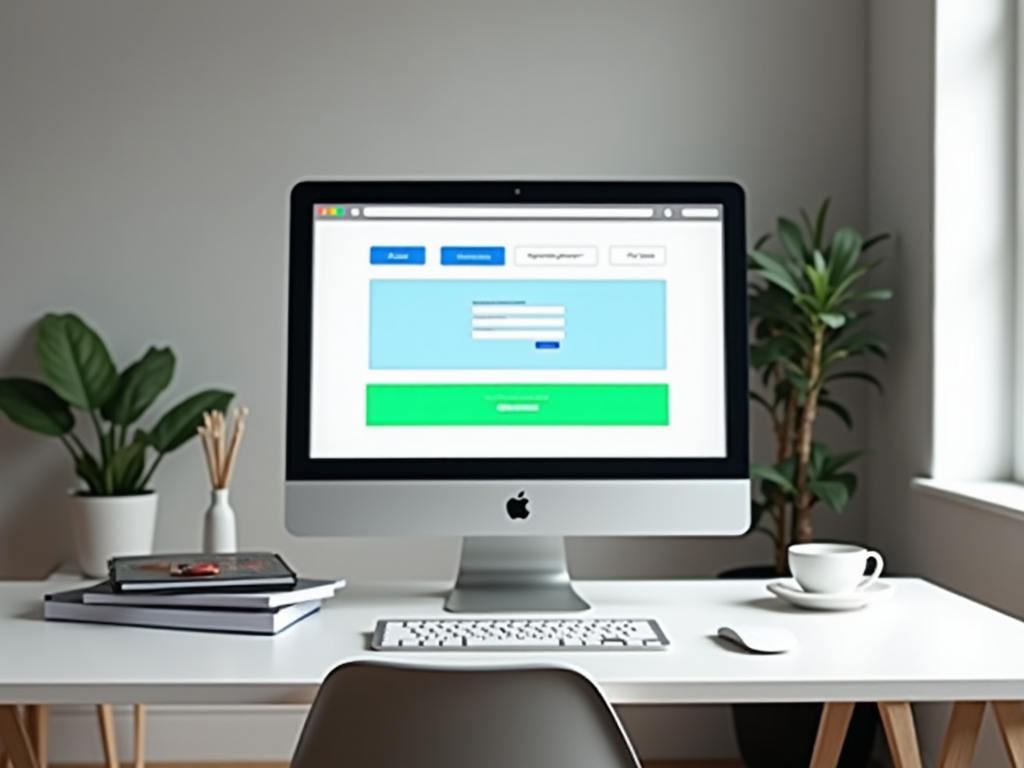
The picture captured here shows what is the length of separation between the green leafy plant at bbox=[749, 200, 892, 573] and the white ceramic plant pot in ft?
4.46

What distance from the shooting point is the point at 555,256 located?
6.50 feet

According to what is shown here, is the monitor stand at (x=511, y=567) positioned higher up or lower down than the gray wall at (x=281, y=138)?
lower down

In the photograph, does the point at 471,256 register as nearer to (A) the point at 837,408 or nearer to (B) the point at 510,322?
(B) the point at 510,322

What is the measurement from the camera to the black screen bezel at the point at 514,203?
1.95 metres

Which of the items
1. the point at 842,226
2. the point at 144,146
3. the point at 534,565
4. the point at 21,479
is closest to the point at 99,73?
the point at 144,146

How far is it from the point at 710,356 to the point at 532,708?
75 centimetres

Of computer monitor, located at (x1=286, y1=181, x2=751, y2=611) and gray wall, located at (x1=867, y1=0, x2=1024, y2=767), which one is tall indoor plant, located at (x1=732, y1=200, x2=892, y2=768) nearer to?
gray wall, located at (x1=867, y1=0, x2=1024, y2=767)

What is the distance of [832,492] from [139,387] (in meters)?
1.55

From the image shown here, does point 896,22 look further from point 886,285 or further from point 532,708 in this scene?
point 532,708

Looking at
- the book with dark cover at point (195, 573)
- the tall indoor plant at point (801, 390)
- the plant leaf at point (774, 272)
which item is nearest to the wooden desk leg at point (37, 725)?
the book with dark cover at point (195, 573)

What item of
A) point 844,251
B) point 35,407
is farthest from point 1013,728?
point 35,407

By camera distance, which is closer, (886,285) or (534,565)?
(534,565)

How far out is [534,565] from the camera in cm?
201

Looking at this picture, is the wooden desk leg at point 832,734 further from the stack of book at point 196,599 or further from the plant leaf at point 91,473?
the plant leaf at point 91,473
